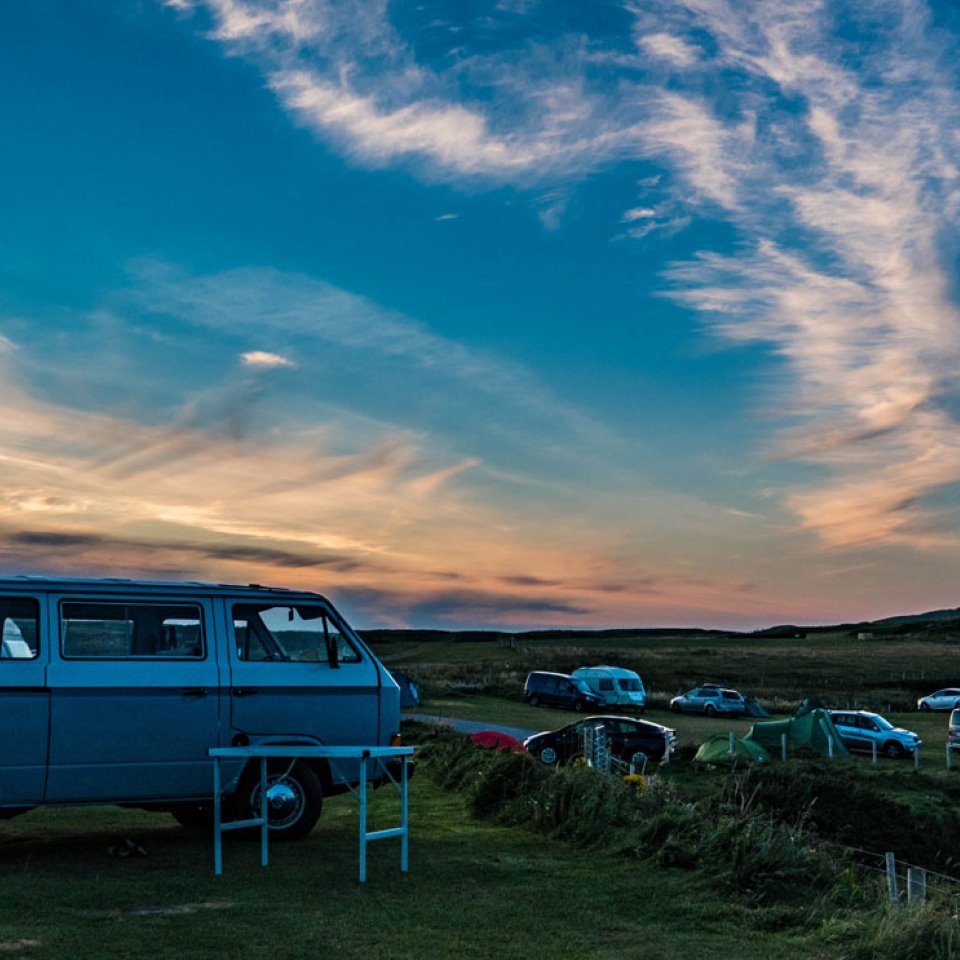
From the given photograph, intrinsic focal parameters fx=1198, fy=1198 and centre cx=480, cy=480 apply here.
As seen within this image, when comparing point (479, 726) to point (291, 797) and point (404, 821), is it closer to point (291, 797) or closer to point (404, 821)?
point (291, 797)

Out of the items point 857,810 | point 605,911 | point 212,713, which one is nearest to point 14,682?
point 212,713

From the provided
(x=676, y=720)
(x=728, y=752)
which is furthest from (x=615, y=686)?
(x=728, y=752)

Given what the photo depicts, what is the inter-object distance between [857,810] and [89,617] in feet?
76.0

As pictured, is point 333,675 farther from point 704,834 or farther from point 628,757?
point 628,757

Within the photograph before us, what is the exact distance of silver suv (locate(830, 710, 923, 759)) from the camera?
144 ft

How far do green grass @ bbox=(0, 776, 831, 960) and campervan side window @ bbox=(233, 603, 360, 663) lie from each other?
1.95 m

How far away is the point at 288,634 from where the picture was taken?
1255cm

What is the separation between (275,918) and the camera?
30.2 ft

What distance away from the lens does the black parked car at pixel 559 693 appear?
55.8m

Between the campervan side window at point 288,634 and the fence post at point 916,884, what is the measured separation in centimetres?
580

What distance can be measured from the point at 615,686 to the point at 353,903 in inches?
1927

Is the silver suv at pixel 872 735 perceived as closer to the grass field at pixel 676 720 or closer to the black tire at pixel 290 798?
the grass field at pixel 676 720

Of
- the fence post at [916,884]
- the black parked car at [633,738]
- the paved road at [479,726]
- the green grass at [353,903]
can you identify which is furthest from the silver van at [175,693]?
the paved road at [479,726]

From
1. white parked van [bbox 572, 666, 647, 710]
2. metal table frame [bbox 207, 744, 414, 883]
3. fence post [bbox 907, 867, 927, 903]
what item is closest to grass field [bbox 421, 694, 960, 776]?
white parked van [bbox 572, 666, 647, 710]
